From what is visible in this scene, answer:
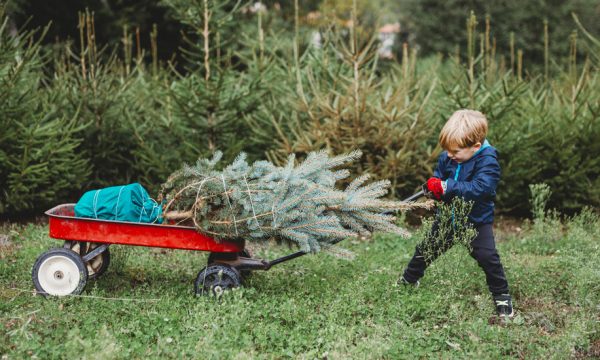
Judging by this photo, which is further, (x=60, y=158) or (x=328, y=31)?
(x=328, y=31)

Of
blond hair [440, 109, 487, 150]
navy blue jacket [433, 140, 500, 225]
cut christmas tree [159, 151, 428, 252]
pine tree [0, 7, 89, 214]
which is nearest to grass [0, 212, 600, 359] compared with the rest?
navy blue jacket [433, 140, 500, 225]

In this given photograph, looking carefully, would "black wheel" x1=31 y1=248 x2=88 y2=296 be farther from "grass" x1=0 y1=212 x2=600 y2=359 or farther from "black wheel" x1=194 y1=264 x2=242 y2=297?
"black wheel" x1=194 y1=264 x2=242 y2=297

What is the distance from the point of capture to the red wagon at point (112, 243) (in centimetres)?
448

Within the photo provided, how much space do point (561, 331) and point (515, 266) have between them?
1445 millimetres

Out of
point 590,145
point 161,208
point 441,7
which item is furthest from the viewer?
point 441,7

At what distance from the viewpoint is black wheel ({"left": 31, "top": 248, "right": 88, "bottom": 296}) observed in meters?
4.58

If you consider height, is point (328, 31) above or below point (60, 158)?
above

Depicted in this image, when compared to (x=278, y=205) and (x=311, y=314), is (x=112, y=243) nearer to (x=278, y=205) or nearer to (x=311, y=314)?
(x=278, y=205)

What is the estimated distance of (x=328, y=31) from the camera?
8.01 metres

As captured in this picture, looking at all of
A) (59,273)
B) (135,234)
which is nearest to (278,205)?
(135,234)

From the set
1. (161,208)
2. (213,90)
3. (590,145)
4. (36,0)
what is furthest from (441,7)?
(161,208)

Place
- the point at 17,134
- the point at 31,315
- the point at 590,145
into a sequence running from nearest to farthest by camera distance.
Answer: the point at 31,315 < the point at 17,134 < the point at 590,145

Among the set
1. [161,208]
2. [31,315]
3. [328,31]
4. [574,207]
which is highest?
[328,31]

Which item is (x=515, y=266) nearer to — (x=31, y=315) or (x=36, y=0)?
(x=31, y=315)
